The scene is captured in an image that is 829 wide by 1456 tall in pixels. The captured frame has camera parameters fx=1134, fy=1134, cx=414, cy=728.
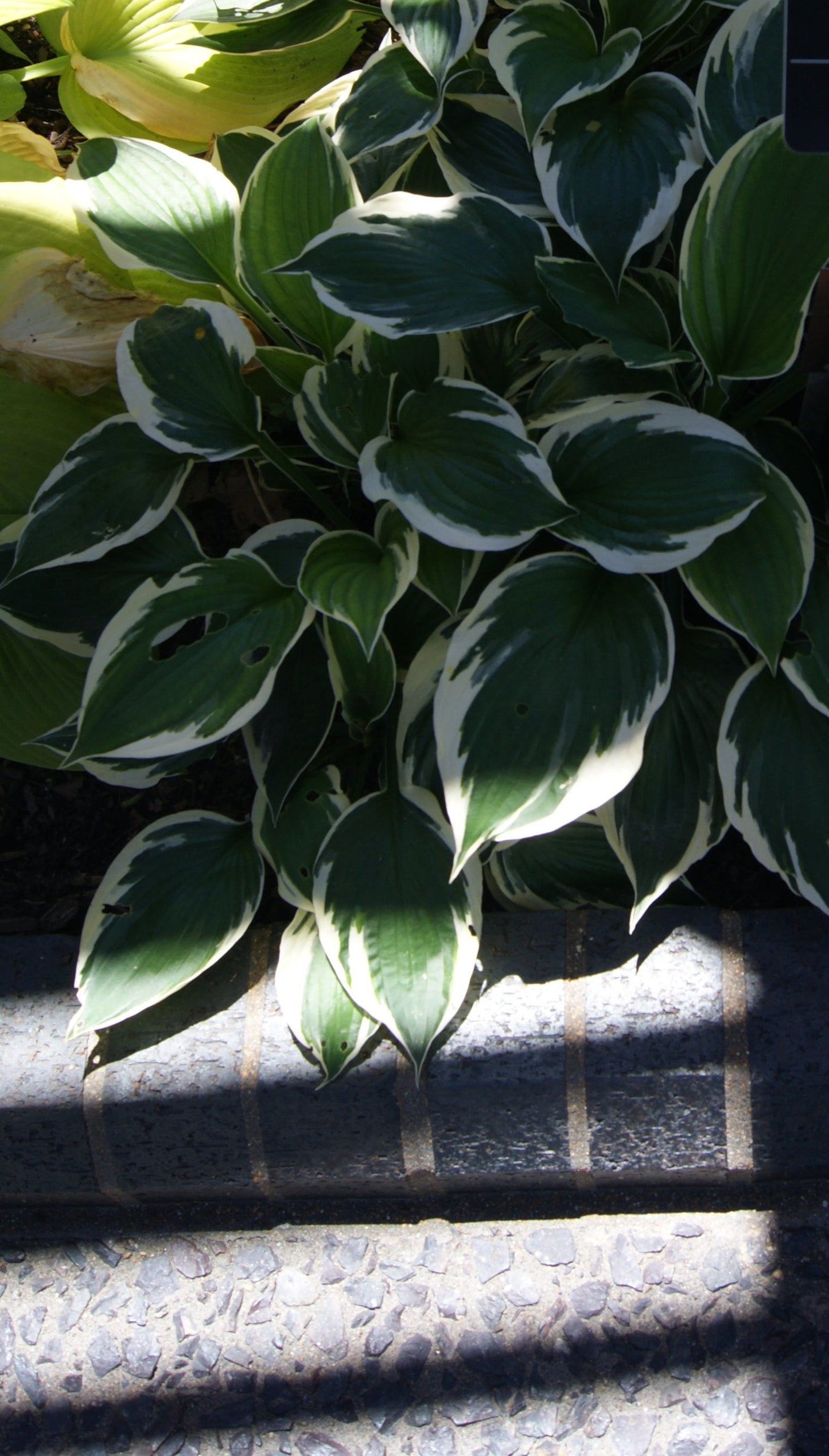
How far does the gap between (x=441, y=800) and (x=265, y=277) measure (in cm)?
61

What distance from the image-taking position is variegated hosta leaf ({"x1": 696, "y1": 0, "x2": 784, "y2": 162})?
3.97 feet

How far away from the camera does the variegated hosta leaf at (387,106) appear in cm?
132

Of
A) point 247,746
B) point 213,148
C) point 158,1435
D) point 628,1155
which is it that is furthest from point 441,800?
point 213,148

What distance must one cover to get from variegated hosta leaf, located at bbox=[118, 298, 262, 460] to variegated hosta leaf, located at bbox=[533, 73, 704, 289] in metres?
0.37

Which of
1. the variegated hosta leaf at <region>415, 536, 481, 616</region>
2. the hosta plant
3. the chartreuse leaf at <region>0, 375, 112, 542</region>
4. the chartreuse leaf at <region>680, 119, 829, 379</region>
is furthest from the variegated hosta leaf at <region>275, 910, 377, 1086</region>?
the chartreuse leaf at <region>680, 119, 829, 379</region>

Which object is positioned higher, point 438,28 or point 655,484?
point 438,28

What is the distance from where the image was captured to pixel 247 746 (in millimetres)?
1309

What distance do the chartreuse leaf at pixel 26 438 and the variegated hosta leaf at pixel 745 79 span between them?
793 mm

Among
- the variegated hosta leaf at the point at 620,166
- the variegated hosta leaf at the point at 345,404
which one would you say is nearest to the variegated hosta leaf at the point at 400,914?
the variegated hosta leaf at the point at 345,404

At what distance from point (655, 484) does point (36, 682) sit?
31.5 inches

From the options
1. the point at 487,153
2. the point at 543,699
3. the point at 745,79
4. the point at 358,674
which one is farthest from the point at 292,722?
the point at 745,79

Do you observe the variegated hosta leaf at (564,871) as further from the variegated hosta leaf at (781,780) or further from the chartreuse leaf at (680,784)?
the variegated hosta leaf at (781,780)

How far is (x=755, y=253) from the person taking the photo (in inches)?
43.6

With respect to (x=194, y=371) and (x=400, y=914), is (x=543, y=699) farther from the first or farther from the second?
(x=194, y=371)
